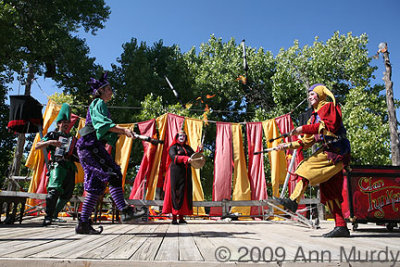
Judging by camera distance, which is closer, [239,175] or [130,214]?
[130,214]

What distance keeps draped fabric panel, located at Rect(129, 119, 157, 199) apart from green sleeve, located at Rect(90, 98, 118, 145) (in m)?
5.26

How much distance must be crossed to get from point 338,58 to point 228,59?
21.5ft

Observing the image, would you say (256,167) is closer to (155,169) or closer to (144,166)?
(155,169)

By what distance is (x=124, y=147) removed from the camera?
9.01 metres

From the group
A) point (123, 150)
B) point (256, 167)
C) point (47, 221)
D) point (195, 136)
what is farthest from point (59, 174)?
point (256, 167)

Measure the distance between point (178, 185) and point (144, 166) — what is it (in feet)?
11.0

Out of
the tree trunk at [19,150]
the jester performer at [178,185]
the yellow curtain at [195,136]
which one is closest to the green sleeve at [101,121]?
the jester performer at [178,185]

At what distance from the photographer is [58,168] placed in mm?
4477

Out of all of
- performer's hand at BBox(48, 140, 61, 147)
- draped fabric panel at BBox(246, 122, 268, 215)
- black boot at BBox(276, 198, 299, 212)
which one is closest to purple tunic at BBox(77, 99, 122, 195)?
performer's hand at BBox(48, 140, 61, 147)

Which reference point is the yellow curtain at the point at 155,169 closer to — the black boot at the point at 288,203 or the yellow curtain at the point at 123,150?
the yellow curtain at the point at 123,150

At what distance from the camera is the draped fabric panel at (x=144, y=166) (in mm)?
8438

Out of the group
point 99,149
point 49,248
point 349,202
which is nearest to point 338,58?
point 349,202

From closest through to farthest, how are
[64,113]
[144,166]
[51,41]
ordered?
1. [64,113]
2. [144,166]
3. [51,41]

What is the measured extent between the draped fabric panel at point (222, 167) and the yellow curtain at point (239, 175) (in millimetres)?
179
